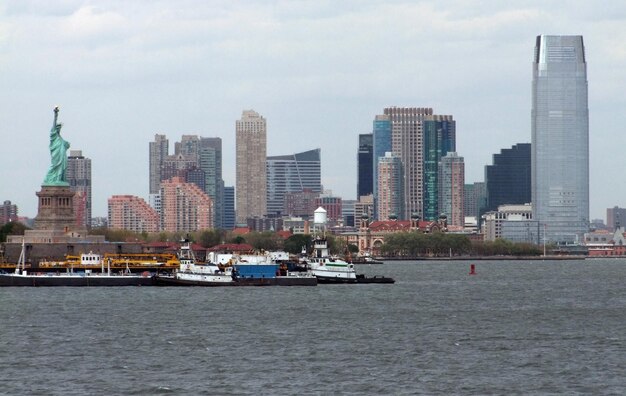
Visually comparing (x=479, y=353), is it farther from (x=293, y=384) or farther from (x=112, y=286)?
(x=112, y=286)

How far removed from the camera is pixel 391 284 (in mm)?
147625

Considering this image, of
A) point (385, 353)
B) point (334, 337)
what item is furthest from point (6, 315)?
point (385, 353)

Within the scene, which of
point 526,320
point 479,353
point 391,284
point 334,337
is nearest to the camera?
point 479,353

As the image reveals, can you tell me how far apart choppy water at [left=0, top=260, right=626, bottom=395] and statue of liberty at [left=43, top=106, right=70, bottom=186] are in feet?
199

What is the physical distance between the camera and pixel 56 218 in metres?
178

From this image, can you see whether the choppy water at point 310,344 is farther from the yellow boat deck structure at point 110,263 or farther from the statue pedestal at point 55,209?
the statue pedestal at point 55,209

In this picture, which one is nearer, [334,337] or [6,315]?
[334,337]

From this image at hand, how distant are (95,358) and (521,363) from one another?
17.4m

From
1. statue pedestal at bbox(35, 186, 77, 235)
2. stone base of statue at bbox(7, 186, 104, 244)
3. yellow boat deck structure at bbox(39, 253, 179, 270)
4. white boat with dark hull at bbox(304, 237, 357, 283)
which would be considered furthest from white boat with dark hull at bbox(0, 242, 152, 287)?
statue pedestal at bbox(35, 186, 77, 235)

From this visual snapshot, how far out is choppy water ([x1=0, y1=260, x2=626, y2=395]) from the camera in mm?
61625

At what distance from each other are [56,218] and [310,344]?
105 meters

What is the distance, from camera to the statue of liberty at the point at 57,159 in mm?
180000

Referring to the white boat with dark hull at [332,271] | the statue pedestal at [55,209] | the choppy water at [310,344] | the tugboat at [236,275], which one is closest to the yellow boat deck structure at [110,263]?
the tugboat at [236,275]

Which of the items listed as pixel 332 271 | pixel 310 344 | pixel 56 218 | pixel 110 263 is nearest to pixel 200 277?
pixel 332 271
